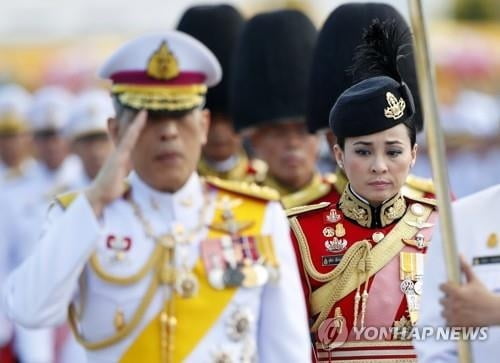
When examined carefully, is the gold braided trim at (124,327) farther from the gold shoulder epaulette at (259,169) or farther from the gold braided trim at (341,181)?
the gold shoulder epaulette at (259,169)

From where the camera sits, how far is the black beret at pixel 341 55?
23.0 feet

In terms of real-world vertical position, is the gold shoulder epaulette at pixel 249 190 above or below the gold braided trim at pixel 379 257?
above

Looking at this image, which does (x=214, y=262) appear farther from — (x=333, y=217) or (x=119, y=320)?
(x=333, y=217)

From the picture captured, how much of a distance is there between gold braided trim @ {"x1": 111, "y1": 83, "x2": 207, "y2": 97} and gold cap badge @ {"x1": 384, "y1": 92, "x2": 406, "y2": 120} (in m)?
1.12

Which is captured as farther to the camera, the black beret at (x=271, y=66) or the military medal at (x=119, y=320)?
the black beret at (x=271, y=66)

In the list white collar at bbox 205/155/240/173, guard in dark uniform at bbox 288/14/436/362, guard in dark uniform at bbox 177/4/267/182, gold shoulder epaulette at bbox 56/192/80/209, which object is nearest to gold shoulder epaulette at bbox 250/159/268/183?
guard in dark uniform at bbox 177/4/267/182

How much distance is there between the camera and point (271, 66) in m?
10.9

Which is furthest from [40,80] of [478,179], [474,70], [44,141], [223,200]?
[223,200]

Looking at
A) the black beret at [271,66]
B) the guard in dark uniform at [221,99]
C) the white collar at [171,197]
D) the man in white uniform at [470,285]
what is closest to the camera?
the man in white uniform at [470,285]

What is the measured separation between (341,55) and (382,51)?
0.91 m

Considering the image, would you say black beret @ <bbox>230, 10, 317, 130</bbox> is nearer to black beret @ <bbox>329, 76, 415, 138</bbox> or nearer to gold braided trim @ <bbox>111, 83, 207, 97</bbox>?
gold braided trim @ <bbox>111, 83, 207, 97</bbox>

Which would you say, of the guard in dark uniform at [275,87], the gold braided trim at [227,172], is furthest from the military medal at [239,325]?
the gold braided trim at [227,172]

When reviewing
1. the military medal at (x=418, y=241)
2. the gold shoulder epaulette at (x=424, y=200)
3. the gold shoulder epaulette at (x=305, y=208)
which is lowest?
the military medal at (x=418, y=241)

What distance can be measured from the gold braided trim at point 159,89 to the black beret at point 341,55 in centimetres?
52
